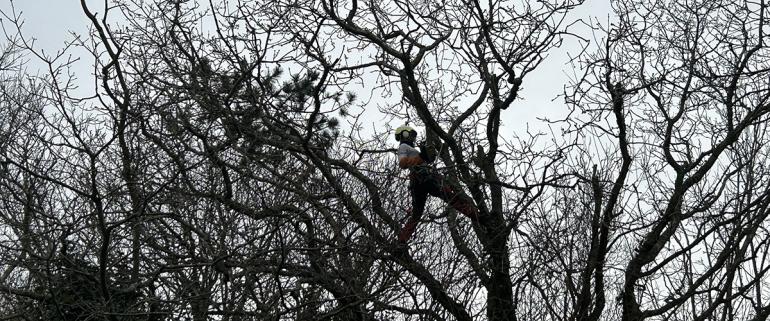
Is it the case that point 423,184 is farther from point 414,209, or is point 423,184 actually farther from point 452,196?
point 414,209

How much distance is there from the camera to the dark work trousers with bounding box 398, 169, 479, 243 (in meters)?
7.26

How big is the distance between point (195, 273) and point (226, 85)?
4.67 feet

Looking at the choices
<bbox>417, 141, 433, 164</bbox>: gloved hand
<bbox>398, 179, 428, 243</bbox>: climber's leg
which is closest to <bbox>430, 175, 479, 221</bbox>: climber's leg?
<bbox>398, 179, 428, 243</bbox>: climber's leg

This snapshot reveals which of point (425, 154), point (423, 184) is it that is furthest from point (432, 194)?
point (425, 154)

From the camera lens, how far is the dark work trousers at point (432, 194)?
726 centimetres

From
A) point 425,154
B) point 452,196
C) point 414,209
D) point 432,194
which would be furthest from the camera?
point 425,154

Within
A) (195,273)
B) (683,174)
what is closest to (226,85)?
(195,273)

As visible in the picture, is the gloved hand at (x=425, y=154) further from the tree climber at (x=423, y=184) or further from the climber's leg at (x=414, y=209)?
the climber's leg at (x=414, y=209)

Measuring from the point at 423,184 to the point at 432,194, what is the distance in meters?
0.16

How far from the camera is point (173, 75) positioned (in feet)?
24.0

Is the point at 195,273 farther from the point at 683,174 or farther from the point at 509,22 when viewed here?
the point at 683,174

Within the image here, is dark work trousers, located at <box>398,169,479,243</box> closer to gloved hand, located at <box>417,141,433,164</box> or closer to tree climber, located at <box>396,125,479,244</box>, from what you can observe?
tree climber, located at <box>396,125,479,244</box>

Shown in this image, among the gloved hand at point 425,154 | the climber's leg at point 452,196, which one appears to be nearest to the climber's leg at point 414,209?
the climber's leg at point 452,196

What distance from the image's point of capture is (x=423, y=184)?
7.54m
